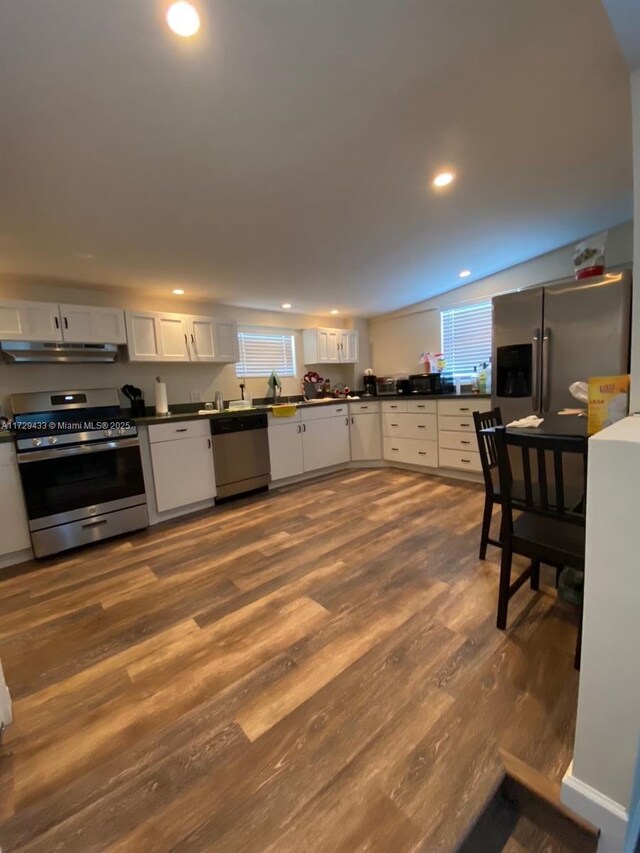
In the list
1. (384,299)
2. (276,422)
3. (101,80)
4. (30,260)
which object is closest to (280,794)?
(101,80)

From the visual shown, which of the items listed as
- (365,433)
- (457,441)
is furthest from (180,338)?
(457,441)

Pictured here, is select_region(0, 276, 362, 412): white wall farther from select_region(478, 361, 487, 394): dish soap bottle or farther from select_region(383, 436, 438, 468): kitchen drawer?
select_region(478, 361, 487, 394): dish soap bottle

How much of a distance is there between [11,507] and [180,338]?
1.95 m

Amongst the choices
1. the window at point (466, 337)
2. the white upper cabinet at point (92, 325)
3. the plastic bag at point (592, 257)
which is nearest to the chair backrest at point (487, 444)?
the plastic bag at point (592, 257)

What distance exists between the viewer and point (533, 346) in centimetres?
280

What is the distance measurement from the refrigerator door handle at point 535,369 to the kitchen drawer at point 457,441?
0.73 m

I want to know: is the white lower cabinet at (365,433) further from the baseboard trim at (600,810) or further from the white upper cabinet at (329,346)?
the baseboard trim at (600,810)

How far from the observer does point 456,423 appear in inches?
142

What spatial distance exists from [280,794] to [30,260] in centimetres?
334

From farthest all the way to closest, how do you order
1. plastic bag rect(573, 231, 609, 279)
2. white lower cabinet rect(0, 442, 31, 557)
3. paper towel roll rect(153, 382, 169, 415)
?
paper towel roll rect(153, 382, 169, 415) → plastic bag rect(573, 231, 609, 279) → white lower cabinet rect(0, 442, 31, 557)

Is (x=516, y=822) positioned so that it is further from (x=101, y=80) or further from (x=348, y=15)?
(x=101, y=80)

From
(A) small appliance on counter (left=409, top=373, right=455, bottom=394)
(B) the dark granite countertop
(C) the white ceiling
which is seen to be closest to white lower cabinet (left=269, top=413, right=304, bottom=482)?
(B) the dark granite countertop

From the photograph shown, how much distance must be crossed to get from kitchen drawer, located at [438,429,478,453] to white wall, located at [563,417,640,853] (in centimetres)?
271

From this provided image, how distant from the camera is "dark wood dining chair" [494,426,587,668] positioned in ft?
4.15
